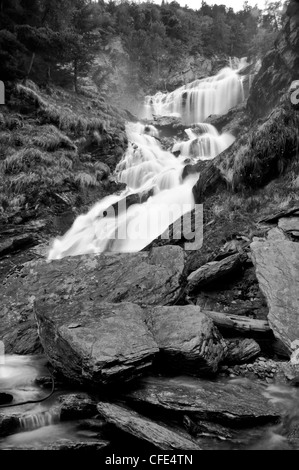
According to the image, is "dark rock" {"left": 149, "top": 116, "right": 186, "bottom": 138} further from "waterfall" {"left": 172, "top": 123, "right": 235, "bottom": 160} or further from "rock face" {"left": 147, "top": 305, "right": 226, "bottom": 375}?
"rock face" {"left": 147, "top": 305, "right": 226, "bottom": 375}

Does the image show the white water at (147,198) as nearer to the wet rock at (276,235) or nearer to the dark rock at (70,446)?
the wet rock at (276,235)

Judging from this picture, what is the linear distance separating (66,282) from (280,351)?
4935mm

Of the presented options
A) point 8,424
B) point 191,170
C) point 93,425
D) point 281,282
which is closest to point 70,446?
point 93,425

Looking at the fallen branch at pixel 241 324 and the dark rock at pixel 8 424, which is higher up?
the fallen branch at pixel 241 324

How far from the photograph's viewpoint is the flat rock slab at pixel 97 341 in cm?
421

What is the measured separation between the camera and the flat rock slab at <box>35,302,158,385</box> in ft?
13.8

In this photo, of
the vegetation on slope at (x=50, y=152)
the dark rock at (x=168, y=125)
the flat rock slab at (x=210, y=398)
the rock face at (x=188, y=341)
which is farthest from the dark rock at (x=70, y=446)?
the dark rock at (x=168, y=125)

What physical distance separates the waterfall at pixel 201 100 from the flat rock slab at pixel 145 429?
24.7 m

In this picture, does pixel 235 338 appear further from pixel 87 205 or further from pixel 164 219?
pixel 87 205

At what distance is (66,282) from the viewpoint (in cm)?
783

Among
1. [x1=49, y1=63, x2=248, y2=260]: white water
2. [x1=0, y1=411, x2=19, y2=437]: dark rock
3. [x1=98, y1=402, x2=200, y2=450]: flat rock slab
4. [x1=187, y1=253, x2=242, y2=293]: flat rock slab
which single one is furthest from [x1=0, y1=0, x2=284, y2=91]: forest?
[x1=98, y1=402, x2=200, y2=450]: flat rock slab

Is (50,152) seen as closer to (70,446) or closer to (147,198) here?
(147,198)

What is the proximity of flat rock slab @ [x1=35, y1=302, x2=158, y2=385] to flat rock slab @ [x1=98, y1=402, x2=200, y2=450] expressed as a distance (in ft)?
1.27
